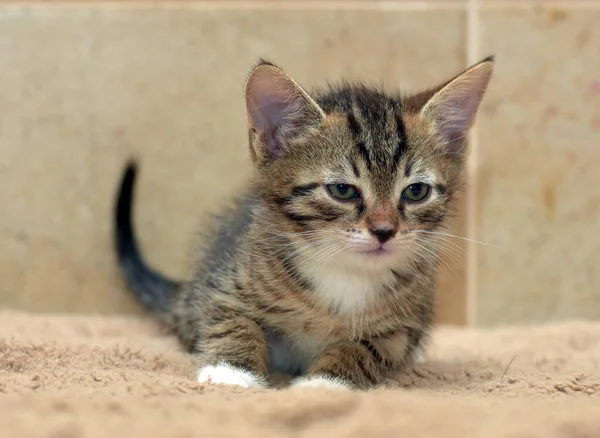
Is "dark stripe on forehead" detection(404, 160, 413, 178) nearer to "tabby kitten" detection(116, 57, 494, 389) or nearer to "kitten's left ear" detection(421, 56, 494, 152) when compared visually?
"tabby kitten" detection(116, 57, 494, 389)

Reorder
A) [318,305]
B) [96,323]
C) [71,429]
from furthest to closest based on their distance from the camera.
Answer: [96,323] → [318,305] → [71,429]

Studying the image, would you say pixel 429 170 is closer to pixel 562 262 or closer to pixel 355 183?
pixel 355 183

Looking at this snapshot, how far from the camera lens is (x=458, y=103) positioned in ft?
5.09

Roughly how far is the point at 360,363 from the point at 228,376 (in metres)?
0.27

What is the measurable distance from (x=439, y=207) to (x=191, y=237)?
1.02m

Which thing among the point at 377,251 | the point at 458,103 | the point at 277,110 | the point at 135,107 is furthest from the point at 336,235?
the point at 135,107

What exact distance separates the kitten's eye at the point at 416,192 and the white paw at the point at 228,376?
1.56 feet

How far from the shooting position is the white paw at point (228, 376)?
1.33 m

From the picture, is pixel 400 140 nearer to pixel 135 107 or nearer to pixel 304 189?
pixel 304 189

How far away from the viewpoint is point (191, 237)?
7.34 ft

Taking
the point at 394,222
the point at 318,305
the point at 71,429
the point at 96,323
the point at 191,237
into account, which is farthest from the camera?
the point at 191,237

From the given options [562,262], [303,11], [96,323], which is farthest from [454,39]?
[96,323]

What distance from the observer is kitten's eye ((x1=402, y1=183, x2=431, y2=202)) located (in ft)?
4.60

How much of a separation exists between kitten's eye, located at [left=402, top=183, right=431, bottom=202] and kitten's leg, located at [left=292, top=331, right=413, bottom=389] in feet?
0.99
